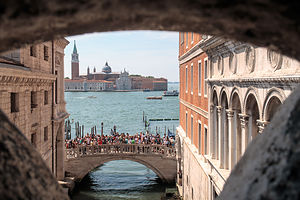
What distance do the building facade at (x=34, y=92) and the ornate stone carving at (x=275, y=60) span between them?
716 centimetres

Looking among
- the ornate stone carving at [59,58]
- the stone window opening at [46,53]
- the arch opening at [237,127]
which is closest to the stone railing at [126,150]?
the ornate stone carving at [59,58]

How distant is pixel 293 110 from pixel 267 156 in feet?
0.91

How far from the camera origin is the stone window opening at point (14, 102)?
11946mm

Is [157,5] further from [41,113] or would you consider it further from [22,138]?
[41,113]

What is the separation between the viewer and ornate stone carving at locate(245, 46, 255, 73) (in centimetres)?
790

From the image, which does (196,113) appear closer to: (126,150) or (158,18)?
(126,150)

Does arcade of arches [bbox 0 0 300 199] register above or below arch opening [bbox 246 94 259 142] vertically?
above

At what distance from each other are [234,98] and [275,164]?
7894mm

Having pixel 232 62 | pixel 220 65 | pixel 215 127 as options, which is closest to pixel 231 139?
pixel 215 127

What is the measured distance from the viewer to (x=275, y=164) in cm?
178

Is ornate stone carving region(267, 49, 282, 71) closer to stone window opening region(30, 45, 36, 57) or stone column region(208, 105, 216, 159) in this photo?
stone column region(208, 105, 216, 159)

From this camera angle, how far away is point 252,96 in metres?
8.18

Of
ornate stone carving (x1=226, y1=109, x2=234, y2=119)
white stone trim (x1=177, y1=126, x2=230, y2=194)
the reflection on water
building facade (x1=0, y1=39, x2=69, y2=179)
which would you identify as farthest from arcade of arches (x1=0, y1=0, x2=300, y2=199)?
the reflection on water

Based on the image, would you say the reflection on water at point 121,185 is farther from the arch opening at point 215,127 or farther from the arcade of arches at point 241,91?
the arcade of arches at point 241,91
